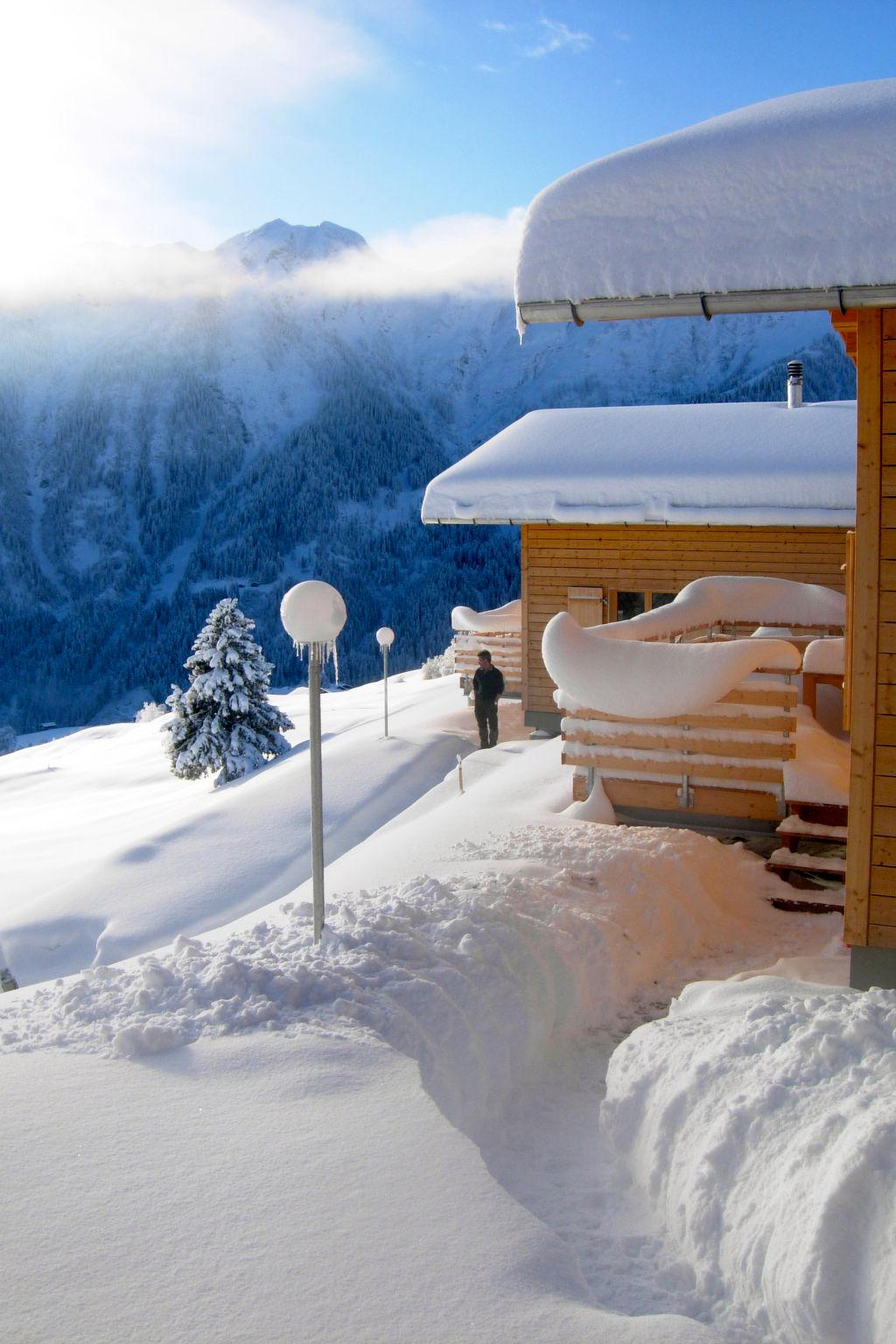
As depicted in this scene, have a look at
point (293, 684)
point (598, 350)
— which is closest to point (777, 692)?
point (293, 684)

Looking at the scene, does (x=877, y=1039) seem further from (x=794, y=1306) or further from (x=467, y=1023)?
(x=467, y=1023)

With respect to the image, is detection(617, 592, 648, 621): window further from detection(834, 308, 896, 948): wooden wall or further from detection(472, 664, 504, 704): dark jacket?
detection(834, 308, 896, 948): wooden wall

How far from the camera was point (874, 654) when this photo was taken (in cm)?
462

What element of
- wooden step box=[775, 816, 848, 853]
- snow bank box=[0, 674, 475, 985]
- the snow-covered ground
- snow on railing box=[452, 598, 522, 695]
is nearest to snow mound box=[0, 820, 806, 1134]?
the snow-covered ground

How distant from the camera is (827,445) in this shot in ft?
46.4

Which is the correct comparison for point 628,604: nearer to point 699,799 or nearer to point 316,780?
point 699,799

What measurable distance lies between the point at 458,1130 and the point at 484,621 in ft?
50.6

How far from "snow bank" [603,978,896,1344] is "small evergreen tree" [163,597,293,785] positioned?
19384 mm

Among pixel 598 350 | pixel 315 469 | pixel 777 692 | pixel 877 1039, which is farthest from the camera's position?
pixel 598 350

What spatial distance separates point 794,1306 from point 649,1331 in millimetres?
431

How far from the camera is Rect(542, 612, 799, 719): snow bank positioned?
7.32 meters

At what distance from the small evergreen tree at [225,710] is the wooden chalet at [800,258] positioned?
19.0m

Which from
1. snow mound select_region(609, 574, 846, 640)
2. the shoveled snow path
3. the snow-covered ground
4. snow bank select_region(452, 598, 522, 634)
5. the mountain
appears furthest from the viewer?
the mountain

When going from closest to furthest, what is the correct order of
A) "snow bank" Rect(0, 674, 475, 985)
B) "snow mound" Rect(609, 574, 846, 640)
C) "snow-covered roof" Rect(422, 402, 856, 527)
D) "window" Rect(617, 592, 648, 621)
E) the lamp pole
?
the lamp pole, "snow bank" Rect(0, 674, 475, 985), "snow mound" Rect(609, 574, 846, 640), "snow-covered roof" Rect(422, 402, 856, 527), "window" Rect(617, 592, 648, 621)
